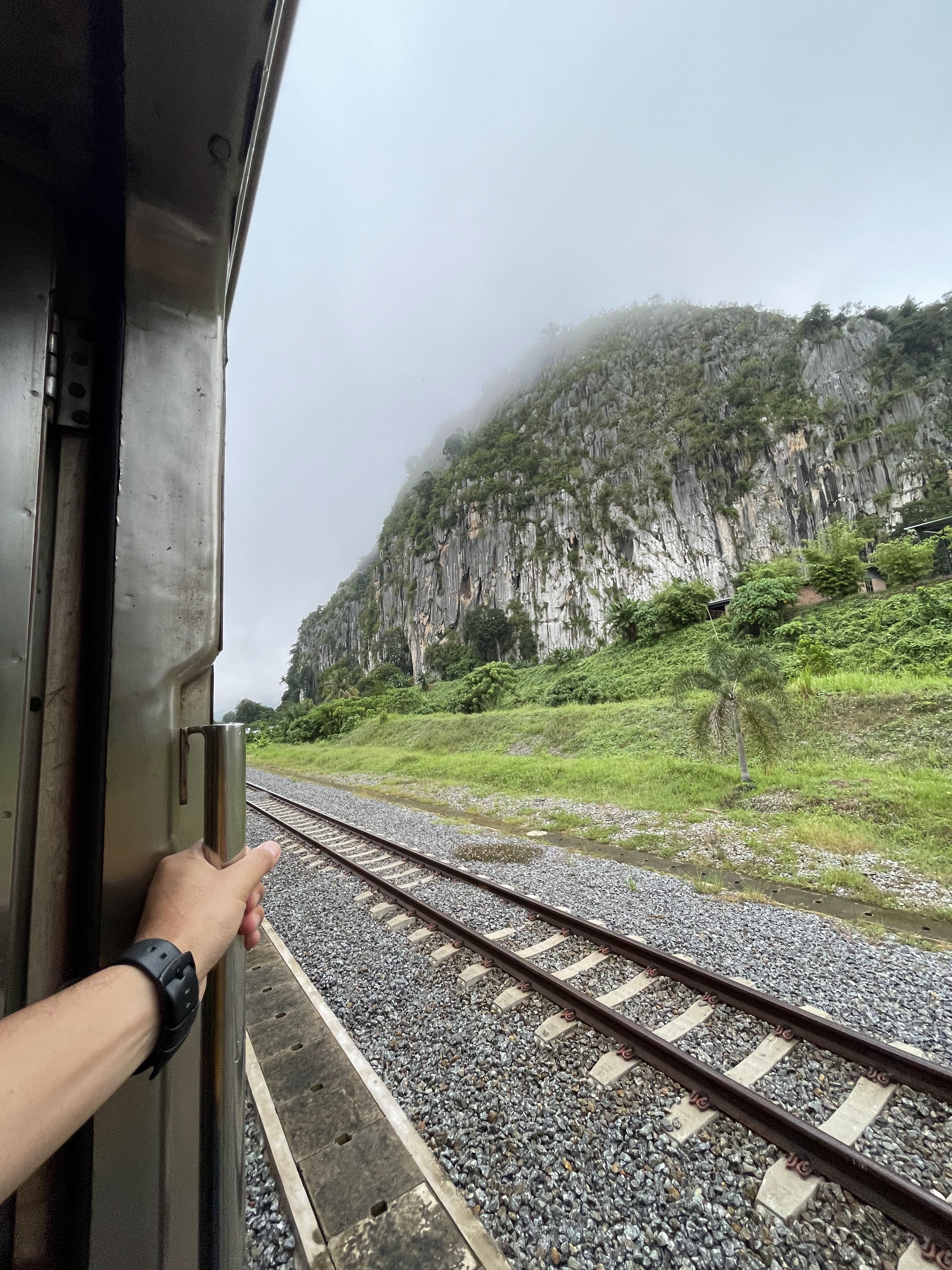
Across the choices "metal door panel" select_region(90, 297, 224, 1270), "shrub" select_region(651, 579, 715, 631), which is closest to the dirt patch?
"metal door panel" select_region(90, 297, 224, 1270)

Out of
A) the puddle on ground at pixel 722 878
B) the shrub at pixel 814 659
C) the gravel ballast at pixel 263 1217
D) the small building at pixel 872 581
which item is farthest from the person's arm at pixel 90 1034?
the small building at pixel 872 581

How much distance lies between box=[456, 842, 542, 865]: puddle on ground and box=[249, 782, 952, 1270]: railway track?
4.97ft

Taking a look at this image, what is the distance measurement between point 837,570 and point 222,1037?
27.4 metres

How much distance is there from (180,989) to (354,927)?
4.29 metres

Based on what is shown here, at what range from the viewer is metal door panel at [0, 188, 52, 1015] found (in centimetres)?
88

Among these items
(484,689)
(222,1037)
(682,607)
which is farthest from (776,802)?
(682,607)

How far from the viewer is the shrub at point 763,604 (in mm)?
23078

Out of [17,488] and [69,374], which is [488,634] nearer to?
[69,374]

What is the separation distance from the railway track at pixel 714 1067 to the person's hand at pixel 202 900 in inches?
97.2

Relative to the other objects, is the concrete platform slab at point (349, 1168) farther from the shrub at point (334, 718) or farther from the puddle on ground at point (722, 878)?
the shrub at point (334, 718)

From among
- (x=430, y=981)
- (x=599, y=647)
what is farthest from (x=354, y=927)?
(x=599, y=647)

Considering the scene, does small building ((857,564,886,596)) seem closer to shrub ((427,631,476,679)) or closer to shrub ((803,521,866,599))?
shrub ((803,521,866,599))

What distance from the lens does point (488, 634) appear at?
153ft

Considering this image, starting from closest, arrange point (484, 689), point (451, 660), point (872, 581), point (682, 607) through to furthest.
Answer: point (872, 581) < point (484, 689) < point (682, 607) < point (451, 660)
